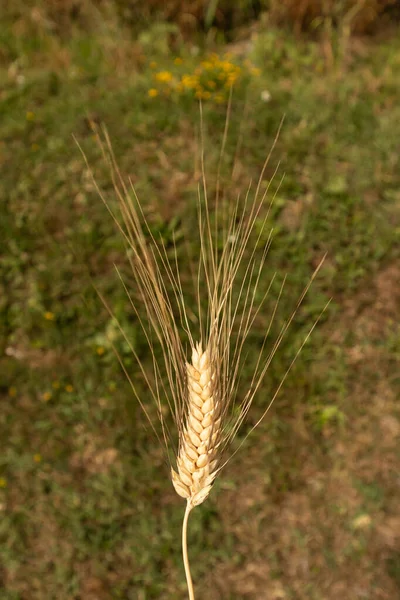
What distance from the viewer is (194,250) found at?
2.84 metres

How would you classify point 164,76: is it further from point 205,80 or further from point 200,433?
point 200,433

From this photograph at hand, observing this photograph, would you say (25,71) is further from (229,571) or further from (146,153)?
(229,571)

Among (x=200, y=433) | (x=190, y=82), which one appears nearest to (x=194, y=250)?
(x=190, y=82)

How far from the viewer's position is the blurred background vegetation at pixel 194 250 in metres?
2.46

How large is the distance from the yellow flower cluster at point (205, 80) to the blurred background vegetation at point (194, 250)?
0.01 meters

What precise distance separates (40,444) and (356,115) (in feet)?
7.61

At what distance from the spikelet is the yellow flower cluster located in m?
2.20

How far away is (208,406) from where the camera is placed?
3.84 feet

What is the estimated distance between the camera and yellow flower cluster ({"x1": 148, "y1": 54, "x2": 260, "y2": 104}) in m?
3.04

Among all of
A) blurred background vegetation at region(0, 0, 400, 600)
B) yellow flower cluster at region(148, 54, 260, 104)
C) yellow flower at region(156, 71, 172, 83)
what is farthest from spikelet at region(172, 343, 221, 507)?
yellow flower at region(156, 71, 172, 83)

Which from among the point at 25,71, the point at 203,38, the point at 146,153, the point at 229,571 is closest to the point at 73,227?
the point at 146,153

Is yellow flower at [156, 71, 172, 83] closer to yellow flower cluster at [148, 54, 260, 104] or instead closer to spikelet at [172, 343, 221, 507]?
yellow flower cluster at [148, 54, 260, 104]

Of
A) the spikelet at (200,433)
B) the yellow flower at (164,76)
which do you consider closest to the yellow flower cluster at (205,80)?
the yellow flower at (164,76)

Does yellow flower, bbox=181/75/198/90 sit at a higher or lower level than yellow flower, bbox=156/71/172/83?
lower
